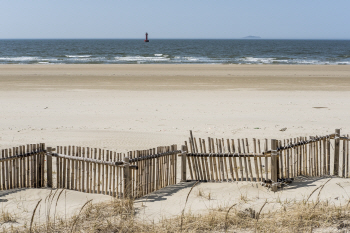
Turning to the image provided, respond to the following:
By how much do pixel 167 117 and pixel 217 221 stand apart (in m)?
8.07

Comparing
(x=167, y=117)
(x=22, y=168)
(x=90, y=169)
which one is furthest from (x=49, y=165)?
(x=167, y=117)

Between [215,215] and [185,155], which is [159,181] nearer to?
[185,155]

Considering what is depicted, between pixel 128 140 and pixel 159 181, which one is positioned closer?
pixel 159 181

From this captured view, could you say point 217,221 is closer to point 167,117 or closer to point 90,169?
point 90,169

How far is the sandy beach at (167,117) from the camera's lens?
5.86m

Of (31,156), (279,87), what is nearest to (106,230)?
(31,156)

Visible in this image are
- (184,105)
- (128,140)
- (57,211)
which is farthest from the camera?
(184,105)

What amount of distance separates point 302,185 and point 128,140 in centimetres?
469

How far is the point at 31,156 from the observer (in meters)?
6.05

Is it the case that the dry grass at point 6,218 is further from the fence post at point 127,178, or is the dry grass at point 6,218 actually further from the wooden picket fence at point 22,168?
the fence post at point 127,178

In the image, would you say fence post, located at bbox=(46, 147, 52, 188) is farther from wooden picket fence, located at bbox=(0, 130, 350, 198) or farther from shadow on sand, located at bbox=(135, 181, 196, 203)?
shadow on sand, located at bbox=(135, 181, 196, 203)

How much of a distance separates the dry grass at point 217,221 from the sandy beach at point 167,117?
1.00 ft

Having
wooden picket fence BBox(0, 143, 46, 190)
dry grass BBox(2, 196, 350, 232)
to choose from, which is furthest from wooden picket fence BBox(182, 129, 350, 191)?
wooden picket fence BBox(0, 143, 46, 190)

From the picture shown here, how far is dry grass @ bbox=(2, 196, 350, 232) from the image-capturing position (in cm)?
470
